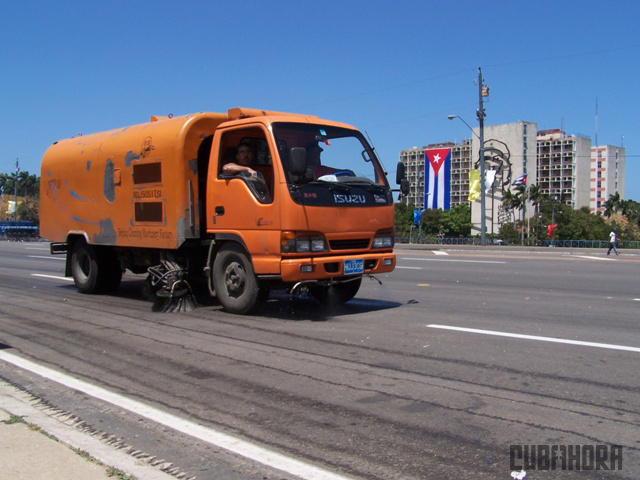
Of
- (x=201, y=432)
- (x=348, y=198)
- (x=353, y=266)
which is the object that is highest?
(x=348, y=198)

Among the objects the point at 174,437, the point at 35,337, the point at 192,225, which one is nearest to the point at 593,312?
the point at 192,225

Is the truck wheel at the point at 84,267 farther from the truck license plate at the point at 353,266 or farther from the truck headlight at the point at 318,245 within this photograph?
the truck license plate at the point at 353,266

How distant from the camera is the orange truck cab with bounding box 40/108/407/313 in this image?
26.9ft

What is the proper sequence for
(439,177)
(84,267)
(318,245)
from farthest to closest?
(439,177) < (84,267) < (318,245)

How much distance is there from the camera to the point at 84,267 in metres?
12.2

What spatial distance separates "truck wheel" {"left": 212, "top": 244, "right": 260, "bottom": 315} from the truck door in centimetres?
30

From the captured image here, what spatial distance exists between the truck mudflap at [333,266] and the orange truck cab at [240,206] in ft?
0.05

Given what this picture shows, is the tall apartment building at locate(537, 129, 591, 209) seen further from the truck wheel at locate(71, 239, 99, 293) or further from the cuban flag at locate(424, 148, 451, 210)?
the truck wheel at locate(71, 239, 99, 293)

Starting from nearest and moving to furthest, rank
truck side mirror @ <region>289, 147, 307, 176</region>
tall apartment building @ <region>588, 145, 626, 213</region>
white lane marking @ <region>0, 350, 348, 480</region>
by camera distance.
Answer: white lane marking @ <region>0, 350, 348, 480</region> → truck side mirror @ <region>289, 147, 307, 176</region> → tall apartment building @ <region>588, 145, 626, 213</region>

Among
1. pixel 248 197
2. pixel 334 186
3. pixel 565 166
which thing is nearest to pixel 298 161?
pixel 334 186

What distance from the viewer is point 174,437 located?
14.0 ft

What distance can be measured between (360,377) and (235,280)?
383cm

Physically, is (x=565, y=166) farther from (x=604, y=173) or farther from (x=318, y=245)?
(x=318, y=245)

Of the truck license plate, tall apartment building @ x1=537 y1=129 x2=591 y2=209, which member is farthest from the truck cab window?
tall apartment building @ x1=537 y1=129 x2=591 y2=209
